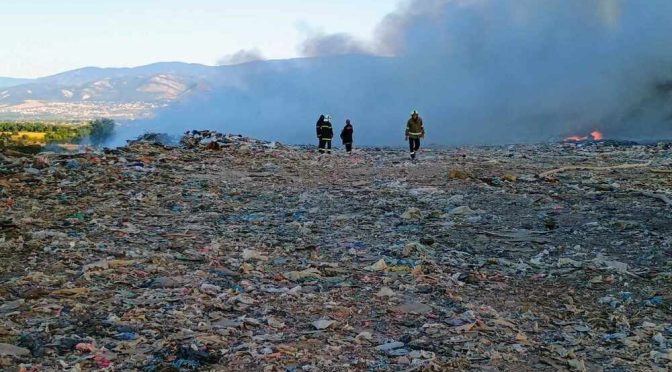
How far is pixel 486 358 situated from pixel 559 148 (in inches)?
708

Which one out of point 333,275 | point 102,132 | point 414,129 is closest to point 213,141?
point 414,129

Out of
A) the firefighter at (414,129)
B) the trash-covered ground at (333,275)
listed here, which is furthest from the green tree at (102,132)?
the trash-covered ground at (333,275)

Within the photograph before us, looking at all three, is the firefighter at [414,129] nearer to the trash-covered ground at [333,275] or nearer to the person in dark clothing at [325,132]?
the person in dark clothing at [325,132]

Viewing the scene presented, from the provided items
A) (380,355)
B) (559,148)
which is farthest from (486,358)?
(559,148)

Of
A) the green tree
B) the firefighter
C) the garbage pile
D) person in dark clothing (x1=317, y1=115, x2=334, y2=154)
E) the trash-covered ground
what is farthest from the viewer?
the green tree

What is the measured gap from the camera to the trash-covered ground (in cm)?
322

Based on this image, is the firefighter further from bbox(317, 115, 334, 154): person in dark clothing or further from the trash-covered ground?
the trash-covered ground

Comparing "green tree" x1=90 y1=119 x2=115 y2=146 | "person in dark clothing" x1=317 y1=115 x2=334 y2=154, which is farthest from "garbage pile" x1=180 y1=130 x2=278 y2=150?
"green tree" x1=90 y1=119 x2=115 y2=146

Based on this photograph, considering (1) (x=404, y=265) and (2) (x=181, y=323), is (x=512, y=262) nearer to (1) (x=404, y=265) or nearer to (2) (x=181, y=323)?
(1) (x=404, y=265)

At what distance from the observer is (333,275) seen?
4785mm

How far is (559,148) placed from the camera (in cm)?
1977

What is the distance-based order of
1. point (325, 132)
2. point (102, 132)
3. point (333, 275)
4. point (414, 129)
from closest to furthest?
point (333, 275)
point (414, 129)
point (325, 132)
point (102, 132)

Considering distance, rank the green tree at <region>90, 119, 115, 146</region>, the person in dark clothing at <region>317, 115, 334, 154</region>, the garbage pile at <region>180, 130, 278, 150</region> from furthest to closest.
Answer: the green tree at <region>90, 119, 115, 146</region> < the person in dark clothing at <region>317, 115, 334, 154</region> < the garbage pile at <region>180, 130, 278, 150</region>

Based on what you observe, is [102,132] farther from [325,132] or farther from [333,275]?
[333,275]
